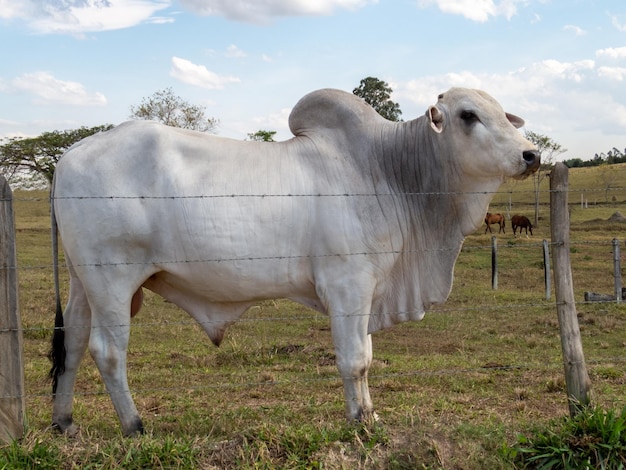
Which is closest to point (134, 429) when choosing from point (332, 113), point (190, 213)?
point (190, 213)

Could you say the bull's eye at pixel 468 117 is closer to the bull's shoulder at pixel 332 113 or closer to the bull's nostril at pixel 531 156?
the bull's nostril at pixel 531 156

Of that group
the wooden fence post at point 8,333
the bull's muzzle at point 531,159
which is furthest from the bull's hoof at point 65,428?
the bull's muzzle at point 531,159

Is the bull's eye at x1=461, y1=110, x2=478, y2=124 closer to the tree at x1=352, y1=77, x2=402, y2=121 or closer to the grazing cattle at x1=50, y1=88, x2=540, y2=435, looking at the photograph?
the grazing cattle at x1=50, y1=88, x2=540, y2=435

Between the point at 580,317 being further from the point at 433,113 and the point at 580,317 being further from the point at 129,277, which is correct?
the point at 129,277

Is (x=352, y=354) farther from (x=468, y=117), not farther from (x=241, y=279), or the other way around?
(x=468, y=117)

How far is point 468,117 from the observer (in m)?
4.71

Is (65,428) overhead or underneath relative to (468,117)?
underneath

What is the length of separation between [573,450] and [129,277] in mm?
2854

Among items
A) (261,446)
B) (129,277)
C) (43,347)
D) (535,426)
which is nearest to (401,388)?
(535,426)

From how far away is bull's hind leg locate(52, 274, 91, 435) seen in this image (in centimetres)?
475

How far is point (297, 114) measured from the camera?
5.09m

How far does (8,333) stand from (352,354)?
2069mm

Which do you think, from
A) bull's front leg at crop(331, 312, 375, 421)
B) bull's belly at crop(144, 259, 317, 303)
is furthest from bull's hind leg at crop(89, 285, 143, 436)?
bull's front leg at crop(331, 312, 375, 421)

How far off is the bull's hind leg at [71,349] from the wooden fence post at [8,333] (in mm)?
608
